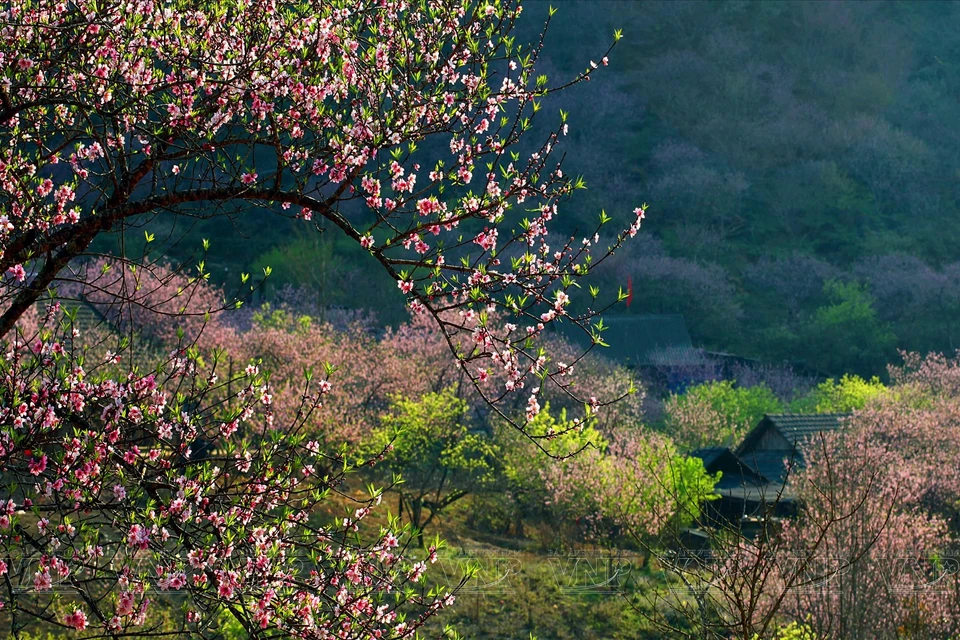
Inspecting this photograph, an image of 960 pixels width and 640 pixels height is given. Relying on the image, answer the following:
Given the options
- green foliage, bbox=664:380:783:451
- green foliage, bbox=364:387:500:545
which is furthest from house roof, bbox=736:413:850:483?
green foliage, bbox=364:387:500:545

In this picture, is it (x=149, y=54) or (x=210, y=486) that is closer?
(x=210, y=486)

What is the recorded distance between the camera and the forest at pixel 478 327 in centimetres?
539

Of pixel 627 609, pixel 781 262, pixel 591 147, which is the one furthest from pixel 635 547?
pixel 591 147

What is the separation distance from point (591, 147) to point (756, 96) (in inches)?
495

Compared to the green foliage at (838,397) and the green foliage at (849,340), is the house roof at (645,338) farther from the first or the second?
the green foliage at (849,340)

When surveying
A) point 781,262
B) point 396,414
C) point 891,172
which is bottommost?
point 396,414

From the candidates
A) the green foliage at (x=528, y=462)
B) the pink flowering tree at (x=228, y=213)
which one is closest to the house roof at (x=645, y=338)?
the green foliage at (x=528, y=462)

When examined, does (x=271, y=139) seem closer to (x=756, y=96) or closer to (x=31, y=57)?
(x=31, y=57)

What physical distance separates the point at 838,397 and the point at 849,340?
883cm

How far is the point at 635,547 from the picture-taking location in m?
22.2

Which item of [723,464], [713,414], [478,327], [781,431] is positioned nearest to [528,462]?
[723,464]

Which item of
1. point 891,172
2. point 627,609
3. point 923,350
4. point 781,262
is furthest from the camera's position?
point 891,172

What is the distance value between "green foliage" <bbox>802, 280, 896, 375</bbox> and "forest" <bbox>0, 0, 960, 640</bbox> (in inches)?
5.7

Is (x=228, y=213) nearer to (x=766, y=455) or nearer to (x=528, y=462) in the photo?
(x=528, y=462)
